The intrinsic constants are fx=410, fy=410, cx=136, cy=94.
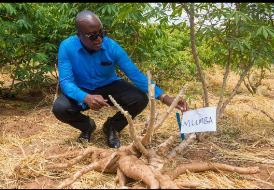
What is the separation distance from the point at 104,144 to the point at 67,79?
598 mm

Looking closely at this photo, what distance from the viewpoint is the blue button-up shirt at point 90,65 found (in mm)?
2920

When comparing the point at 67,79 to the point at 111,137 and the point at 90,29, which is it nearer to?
the point at 90,29

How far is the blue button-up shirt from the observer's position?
2920 mm

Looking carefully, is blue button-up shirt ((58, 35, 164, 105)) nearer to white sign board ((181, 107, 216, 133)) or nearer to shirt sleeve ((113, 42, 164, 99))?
shirt sleeve ((113, 42, 164, 99))

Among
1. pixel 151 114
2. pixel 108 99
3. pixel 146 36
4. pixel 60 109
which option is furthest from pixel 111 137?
pixel 146 36

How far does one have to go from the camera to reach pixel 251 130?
3500 millimetres

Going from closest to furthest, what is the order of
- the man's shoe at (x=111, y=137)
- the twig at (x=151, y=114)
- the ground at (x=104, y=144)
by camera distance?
the twig at (x=151, y=114) < the ground at (x=104, y=144) < the man's shoe at (x=111, y=137)

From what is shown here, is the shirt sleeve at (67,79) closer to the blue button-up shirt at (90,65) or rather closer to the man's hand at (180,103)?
the blue button-up shirt at (90,65)

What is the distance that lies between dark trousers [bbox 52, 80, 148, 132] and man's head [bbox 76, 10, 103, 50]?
39cm

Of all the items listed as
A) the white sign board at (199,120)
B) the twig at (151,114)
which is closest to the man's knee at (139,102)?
the white sign board at (199,120)

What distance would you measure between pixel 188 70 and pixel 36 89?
77.2 inches

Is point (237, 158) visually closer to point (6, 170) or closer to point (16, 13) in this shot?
point (6, 170)

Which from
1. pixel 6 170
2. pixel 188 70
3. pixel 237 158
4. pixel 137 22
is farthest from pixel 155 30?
pixel 6 170

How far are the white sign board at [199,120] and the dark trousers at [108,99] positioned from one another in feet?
2.05
